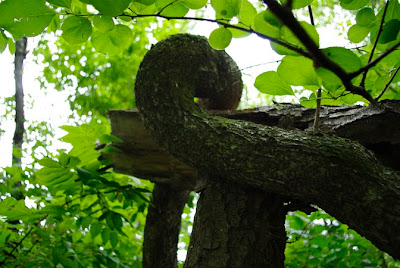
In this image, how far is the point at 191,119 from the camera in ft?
4.43

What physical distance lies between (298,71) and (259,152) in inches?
16.6

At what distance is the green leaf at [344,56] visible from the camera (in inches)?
27.2

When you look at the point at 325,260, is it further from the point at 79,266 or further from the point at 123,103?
the point at 123,103

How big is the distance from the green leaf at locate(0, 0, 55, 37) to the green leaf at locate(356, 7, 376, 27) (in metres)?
0.77

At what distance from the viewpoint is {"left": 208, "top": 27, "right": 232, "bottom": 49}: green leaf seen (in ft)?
3.03

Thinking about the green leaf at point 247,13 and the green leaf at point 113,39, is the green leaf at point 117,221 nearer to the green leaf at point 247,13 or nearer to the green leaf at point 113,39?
the green leaf at point 113,39

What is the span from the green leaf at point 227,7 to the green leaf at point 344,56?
0.30m

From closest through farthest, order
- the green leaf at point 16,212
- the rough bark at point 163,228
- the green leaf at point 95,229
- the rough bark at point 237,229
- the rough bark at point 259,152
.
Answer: the rough bark at point 259,152 → the rough bark at point 237,229 → the green leaf at point 16,212 → the green leaf at point 95,229 → the rough bark at point 163,228

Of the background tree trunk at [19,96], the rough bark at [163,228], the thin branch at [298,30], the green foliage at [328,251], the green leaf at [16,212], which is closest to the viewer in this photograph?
the thin branch at [298,30]

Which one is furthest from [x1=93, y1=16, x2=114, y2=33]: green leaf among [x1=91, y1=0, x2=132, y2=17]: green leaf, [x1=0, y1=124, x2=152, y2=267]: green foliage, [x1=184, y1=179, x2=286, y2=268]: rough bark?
[x1=0, y1=124, x2=152, y2=267]: green foliage

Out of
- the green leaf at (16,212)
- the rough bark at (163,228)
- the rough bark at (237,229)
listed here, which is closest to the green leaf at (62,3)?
the rough bark at (237,229)

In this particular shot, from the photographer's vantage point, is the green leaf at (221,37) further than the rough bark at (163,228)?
No

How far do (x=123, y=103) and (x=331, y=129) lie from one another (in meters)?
3.77

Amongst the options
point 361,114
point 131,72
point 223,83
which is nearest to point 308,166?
point 361,114
